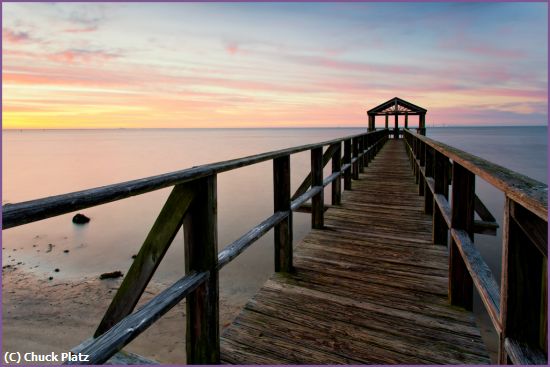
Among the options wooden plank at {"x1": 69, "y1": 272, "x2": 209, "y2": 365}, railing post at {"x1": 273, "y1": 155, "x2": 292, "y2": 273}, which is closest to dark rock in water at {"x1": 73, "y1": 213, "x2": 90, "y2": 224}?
railing post at {"x1": 273, "y1": 155, "x2": 292, "y2": 273}

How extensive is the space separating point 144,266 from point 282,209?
1.92 meters

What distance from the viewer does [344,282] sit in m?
3.37

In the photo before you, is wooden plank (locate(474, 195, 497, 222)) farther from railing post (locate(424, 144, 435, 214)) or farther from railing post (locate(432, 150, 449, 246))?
railing post (locate(432, 150, 449, 246))

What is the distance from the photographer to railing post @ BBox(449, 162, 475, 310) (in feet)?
8.76

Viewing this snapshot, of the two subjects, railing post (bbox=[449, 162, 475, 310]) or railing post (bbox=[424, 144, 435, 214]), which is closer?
Result: railing post (bbox=[449, 162, 475, 310])

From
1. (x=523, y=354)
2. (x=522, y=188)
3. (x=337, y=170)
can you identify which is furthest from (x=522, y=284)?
(x=337, y=170)

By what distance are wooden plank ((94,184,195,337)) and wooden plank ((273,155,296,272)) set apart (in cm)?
160

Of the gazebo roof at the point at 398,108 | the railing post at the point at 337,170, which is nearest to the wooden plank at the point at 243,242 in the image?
the railing post at the point at 337,170

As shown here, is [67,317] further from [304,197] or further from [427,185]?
[427,185]

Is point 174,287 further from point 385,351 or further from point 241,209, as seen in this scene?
point 241,209

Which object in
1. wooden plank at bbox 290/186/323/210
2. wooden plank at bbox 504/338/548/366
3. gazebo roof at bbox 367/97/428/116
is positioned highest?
gazebo roof at bbox 367/97/428/116

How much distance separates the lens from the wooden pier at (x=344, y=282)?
140 centimetres

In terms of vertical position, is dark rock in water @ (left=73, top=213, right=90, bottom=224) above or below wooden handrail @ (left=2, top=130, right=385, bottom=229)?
below

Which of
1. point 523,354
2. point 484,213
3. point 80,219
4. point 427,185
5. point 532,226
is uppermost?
point 532,226
